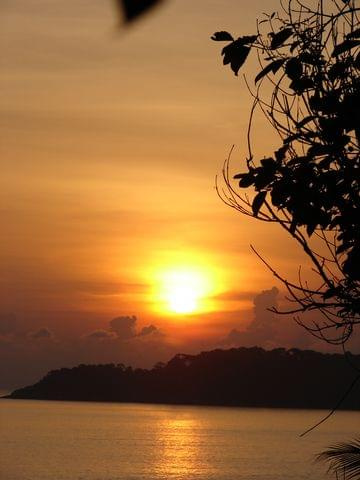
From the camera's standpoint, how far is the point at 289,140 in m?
9.23

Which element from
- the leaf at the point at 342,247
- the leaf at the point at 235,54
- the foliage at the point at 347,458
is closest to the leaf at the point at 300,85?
the leaf at the point at 235,54

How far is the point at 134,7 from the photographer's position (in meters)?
4.70

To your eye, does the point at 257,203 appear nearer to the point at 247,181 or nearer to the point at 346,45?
the point at 247,181

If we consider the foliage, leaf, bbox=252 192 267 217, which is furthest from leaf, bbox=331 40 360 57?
the foliage

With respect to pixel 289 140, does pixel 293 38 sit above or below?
above

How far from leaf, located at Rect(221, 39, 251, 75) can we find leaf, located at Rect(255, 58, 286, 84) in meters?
0.23

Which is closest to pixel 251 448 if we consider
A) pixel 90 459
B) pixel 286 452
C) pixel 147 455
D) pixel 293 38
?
pixel 286 452

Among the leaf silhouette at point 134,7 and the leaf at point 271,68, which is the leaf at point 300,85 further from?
the leaf silhouette at point 134,7

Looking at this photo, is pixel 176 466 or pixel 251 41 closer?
pixel 251 41

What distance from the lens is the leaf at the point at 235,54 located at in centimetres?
850

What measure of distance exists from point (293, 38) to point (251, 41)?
1.61 m

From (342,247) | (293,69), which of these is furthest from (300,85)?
(342,247)

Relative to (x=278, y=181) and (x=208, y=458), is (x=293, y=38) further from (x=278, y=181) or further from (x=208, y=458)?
(x=208, y=458)

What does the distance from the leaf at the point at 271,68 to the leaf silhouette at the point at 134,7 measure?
11.9 ft
